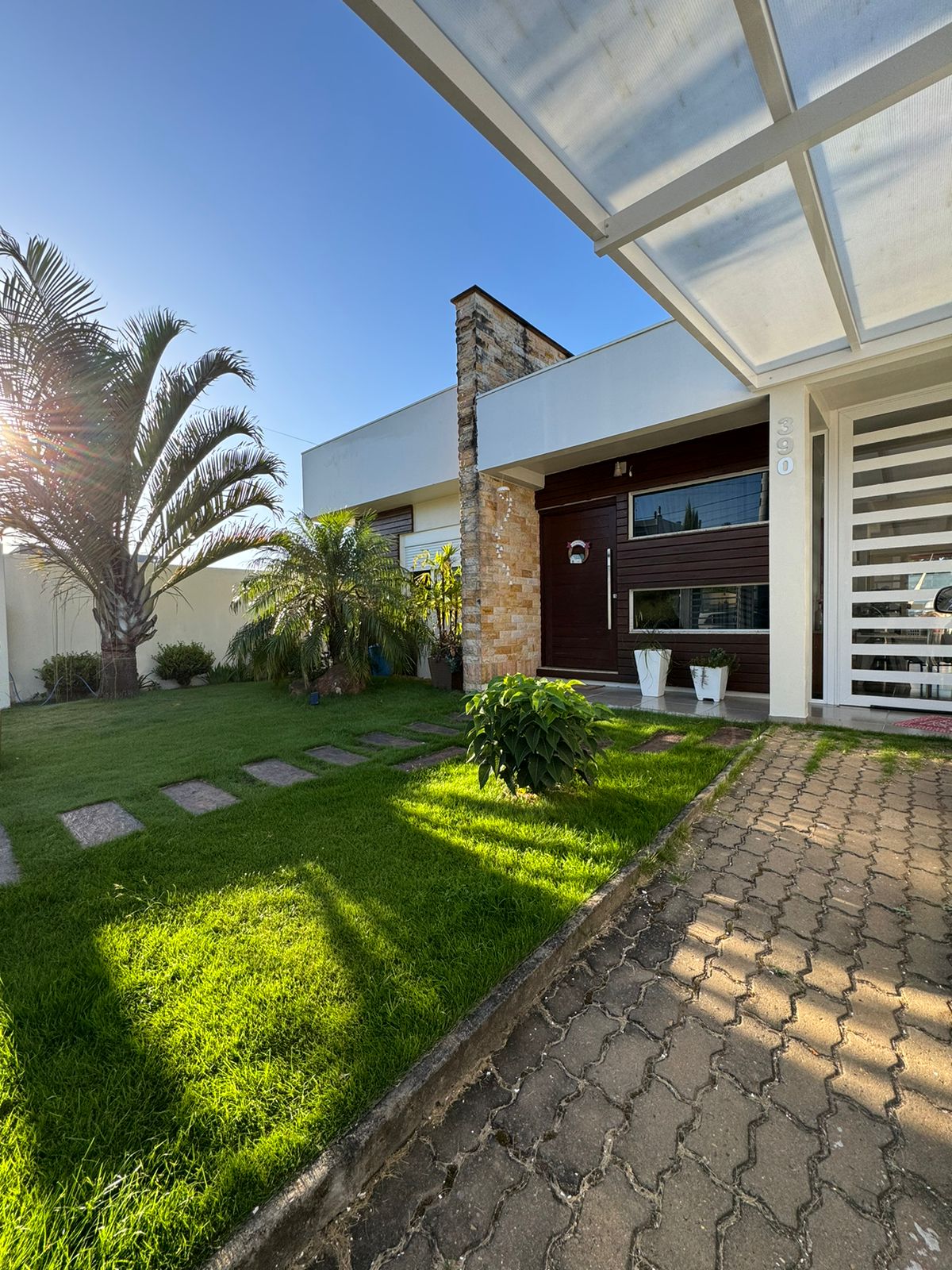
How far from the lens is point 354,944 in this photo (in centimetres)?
176

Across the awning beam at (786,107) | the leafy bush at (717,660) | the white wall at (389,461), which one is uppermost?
the white wall at (389,461)

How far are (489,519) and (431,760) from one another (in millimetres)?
4204

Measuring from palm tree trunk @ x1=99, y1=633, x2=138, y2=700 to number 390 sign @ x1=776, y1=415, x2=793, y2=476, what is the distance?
9.09 meters

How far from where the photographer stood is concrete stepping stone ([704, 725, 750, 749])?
4.32 metres

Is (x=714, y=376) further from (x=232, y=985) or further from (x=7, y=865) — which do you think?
(x=7, y=865)

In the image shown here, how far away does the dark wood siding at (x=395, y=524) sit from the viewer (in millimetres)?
9844

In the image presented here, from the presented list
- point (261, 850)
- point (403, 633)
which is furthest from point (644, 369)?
point (261, 850)

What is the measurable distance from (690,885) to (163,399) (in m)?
8.39

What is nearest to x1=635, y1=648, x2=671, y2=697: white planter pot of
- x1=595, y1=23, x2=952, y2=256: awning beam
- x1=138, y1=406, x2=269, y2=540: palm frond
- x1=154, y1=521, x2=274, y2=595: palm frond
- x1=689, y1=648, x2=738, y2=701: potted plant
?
x1=689, y1=648, x2=738, y2=701: potted plant

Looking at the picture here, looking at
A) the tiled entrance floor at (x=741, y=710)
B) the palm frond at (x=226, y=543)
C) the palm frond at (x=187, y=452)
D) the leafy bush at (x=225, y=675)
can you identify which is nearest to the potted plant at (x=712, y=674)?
the tiled entrance floor at (x=741, y=710)

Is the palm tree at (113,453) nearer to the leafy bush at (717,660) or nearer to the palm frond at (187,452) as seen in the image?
Answer: the palm frond at (187,452)

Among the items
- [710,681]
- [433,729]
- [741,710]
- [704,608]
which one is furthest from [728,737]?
[433,729]

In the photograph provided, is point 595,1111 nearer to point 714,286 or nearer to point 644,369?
point 714,286

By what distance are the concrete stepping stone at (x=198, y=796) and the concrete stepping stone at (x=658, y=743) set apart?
300cm
